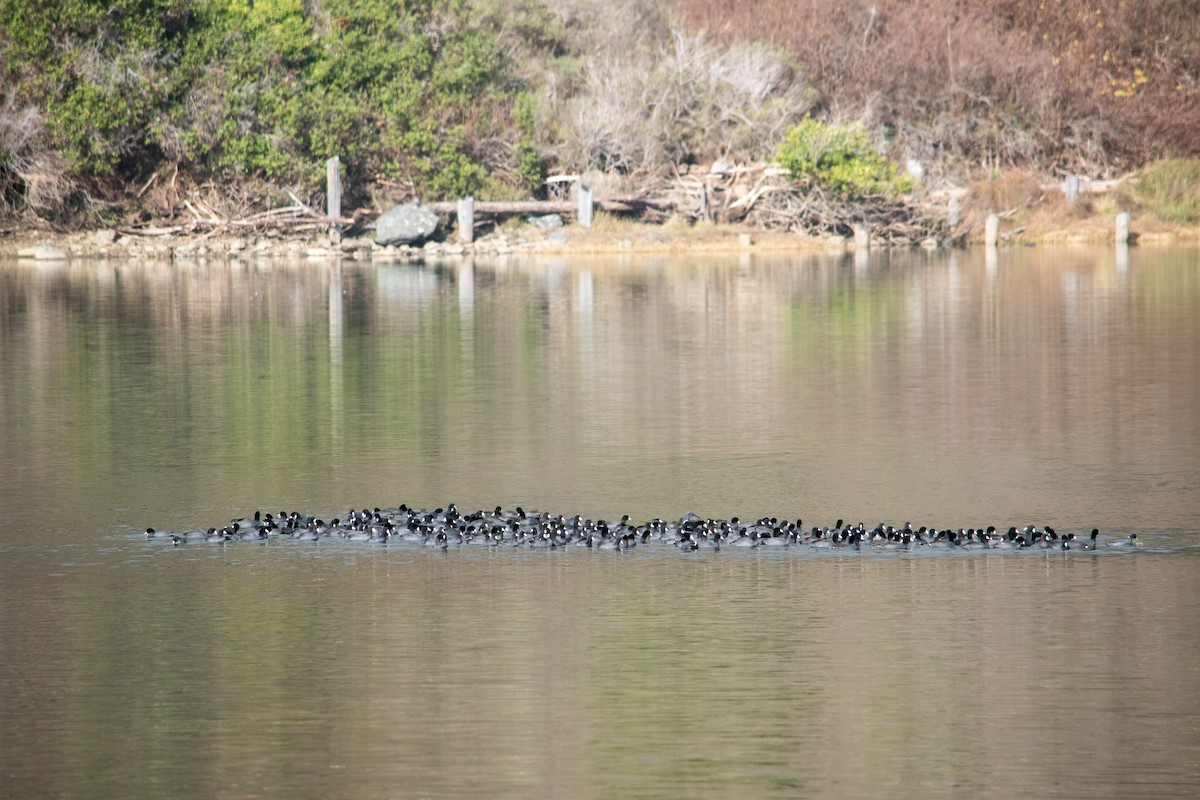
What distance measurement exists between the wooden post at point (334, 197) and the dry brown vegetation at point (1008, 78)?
1849cm

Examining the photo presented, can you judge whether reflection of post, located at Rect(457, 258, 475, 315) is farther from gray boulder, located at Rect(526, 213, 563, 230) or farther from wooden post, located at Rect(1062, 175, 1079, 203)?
wooden post, located at Rect(1062, 175, 1079, 203)

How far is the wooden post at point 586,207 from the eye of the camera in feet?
179

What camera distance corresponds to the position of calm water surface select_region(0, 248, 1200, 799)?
29.7 feet

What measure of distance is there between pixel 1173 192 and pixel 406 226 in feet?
84.0

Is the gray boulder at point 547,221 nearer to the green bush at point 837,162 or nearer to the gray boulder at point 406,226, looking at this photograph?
the gray boulder at point 406,226

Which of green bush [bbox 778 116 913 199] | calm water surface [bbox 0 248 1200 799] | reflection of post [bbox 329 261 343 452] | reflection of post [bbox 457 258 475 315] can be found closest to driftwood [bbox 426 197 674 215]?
reflection of post [bbox 457 258 475 315]

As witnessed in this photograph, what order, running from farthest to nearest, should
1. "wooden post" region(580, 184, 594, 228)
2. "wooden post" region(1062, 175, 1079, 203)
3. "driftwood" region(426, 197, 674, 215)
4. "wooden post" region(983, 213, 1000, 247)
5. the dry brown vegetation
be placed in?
the dry brown vegetation, "wooden post" region(1062, 175, 1079, 203), "driftwood" region(426, 197, 674, 215), "wooden post" region(580, 184, 594, 228), "wooden post" region(983, 213, 1000, 247)

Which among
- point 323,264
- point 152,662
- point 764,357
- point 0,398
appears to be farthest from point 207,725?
point 323,264

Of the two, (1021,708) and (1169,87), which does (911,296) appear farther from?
(1169,87)

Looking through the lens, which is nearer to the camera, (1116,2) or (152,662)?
(152,662)

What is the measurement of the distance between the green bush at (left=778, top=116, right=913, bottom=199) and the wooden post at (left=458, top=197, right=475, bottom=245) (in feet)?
33.1

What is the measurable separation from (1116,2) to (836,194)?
752 inches

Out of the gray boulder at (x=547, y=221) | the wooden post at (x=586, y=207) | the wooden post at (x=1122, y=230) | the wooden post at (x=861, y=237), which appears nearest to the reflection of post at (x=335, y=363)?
the wooden post at (x=586, y=207)

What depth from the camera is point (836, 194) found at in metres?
54.2
